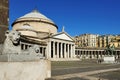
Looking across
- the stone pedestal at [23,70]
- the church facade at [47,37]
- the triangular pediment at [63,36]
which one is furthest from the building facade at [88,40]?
the stone pedestal at [23,70]

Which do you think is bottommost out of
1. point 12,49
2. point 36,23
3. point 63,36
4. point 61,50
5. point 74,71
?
point 74,71

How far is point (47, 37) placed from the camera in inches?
2872

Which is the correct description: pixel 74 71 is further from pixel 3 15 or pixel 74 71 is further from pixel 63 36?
pixel 63 36

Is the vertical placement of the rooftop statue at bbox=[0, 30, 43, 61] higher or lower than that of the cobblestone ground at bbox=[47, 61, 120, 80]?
higher

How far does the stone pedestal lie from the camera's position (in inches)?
281

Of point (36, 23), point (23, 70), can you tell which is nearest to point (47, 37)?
point (36, 23)

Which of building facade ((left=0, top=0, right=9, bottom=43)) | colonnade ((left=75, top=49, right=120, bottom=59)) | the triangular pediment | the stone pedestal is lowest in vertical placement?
colonnade ((left=75, top=49, right=120, bottom=59))

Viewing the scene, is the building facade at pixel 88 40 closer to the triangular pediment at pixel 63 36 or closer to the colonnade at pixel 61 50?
the colonnade at pixel 61 50

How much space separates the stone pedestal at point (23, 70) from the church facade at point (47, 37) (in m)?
49.7

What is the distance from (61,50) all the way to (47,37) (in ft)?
28.7

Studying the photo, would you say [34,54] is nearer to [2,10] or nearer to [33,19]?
[2,10]

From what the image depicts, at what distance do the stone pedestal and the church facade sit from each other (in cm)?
4974

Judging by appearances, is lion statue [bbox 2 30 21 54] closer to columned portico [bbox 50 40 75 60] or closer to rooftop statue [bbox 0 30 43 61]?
rooftop statue [bbox 0 30 43 61]

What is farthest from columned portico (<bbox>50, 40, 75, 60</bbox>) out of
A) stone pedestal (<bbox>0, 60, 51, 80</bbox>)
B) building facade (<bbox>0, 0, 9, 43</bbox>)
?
stone pedestal (<bbox>0, 60, 51, 80</bbox>)
